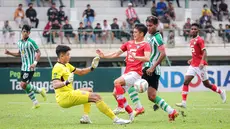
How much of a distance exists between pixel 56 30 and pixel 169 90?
743 cm

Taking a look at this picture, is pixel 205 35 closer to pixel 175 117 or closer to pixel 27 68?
pixel 27 68

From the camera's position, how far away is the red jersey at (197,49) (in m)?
20.7

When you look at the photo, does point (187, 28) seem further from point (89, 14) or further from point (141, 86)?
point (141, 86)

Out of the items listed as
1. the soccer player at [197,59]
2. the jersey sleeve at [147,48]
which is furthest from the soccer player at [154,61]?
the soccer player at [197,59]

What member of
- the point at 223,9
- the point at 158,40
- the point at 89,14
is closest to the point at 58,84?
the point at 158,40

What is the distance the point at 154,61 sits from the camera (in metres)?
15.9

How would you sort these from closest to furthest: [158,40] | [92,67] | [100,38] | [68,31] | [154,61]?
[92,67] < [158,40] < [154,61] < [68,31] < [100,38]

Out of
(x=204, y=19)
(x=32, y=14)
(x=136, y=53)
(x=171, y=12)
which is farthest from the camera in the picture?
(x=171, y=12)

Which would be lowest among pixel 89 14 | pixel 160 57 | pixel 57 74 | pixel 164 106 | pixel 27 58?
pixel 164 106

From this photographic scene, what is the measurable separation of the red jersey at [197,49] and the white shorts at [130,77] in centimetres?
604

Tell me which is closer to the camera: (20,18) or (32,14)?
(20,18)

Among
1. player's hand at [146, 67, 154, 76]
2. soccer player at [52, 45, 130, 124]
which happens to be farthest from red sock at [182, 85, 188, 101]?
soccer player at [52, 45, 130, 124]

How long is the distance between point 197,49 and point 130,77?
21.2 feet

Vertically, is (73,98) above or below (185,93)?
above
